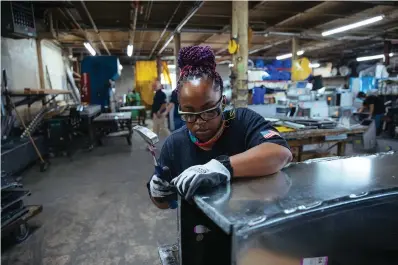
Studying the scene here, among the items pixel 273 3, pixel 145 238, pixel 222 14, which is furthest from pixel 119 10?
pixel 145 238

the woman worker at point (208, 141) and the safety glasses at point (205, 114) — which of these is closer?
the woman worker at point (208, 141)

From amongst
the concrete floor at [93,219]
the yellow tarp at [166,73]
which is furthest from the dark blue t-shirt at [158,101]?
the yellow tarp at [166,73]

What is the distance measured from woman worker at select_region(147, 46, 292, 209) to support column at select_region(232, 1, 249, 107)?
11.2 feet

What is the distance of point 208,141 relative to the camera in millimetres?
1104

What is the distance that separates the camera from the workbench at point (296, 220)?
0.62 m

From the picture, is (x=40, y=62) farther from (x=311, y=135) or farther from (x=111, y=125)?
(x=311, y=135)

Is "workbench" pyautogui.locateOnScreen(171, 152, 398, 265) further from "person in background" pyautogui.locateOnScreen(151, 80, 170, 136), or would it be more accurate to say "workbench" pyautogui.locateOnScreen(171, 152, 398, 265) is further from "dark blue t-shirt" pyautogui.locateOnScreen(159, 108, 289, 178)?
"person in background" pyautogui.locateOnScreen(151, 80, 170, 136)

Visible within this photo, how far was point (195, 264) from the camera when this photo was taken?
862 millimetres

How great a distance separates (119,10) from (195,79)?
686cm

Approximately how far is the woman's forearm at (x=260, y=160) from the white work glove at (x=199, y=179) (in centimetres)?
7

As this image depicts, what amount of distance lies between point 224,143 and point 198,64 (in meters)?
0.32

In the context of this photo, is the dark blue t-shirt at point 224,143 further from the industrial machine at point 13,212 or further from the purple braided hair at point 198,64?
the industrial machine at point 13,212

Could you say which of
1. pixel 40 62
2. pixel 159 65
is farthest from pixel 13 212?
pixel 159 65

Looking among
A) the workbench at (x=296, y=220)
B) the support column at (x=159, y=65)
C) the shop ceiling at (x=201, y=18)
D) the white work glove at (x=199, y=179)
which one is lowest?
the workbench at (x=296, y=220)
